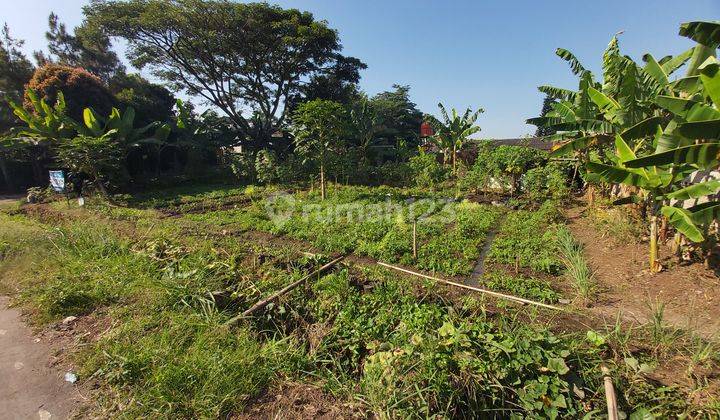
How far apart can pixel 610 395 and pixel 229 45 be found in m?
21.6

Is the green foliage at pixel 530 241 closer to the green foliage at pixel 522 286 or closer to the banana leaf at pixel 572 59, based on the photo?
the green foliage at pixel 522 286

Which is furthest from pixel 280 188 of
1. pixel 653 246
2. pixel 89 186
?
pixel 653 246

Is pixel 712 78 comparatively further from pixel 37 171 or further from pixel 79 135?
pixel 37 171

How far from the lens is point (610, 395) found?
7.16 ft

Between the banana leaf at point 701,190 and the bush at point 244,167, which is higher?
the bush at point 244,167

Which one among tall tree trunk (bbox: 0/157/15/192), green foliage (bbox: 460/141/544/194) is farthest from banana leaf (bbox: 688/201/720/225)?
tall tree trunk (bbox: 0/157/15/192)

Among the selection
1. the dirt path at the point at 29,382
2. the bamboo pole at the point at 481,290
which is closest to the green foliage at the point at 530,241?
the bamboo pole at the point at 481,290

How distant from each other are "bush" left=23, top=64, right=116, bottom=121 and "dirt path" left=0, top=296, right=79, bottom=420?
51.3 ft

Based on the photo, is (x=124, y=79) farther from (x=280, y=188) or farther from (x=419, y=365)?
(x=419, y=365)

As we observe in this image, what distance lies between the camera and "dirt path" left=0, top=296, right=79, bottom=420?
2.63 meters

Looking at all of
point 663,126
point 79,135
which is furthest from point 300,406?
point 79,135

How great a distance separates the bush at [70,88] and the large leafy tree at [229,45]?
381cm

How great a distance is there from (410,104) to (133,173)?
105 ft

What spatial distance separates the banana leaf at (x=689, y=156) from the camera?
3.33 m
